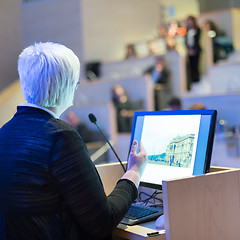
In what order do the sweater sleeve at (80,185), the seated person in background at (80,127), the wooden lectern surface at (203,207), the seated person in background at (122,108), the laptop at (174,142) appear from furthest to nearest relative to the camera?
the seated person in background at (122,108), the seated person in background at (80,127), the laptop at (174,142), the wooden lectern surface at (203,207), the sweater sleeve at (80,185)

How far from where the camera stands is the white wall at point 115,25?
8734mm

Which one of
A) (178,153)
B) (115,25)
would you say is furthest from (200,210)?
(115,25)

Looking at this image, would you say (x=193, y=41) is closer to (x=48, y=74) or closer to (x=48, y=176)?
(x=48, y=74)

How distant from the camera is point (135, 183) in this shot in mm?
1342

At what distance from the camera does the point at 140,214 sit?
145 cm

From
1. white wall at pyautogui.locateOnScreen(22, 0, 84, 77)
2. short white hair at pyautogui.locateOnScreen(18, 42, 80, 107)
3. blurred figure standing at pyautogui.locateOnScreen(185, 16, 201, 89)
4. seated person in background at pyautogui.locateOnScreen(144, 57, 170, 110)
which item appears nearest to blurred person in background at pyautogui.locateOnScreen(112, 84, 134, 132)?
seated person in background at pyautogui.locateOnScreen(144, 57, 170, 110)

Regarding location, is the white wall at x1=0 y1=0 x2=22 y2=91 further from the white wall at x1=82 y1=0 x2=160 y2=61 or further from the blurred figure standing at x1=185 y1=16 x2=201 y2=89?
the white wall at x1=82 y1=0 x2=160 y2=61

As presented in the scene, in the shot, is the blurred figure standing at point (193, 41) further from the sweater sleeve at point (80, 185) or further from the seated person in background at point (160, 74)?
the sweater sleeve at point (80, 185)

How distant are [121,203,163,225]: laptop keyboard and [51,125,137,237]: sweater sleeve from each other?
0.71 ft

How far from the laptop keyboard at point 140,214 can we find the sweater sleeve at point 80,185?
0.71 feet


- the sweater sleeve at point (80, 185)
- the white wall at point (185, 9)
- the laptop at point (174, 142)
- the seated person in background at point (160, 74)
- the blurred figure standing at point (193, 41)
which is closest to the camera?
the sweater sleeve at point (80, 185)

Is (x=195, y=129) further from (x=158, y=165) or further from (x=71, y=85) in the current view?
(x=71, y=85)

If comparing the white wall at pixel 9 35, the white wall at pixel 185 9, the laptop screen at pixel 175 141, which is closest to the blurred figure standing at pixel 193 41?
the white wall at pixel 9 35

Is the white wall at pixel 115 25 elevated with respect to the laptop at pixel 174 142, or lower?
elevated
